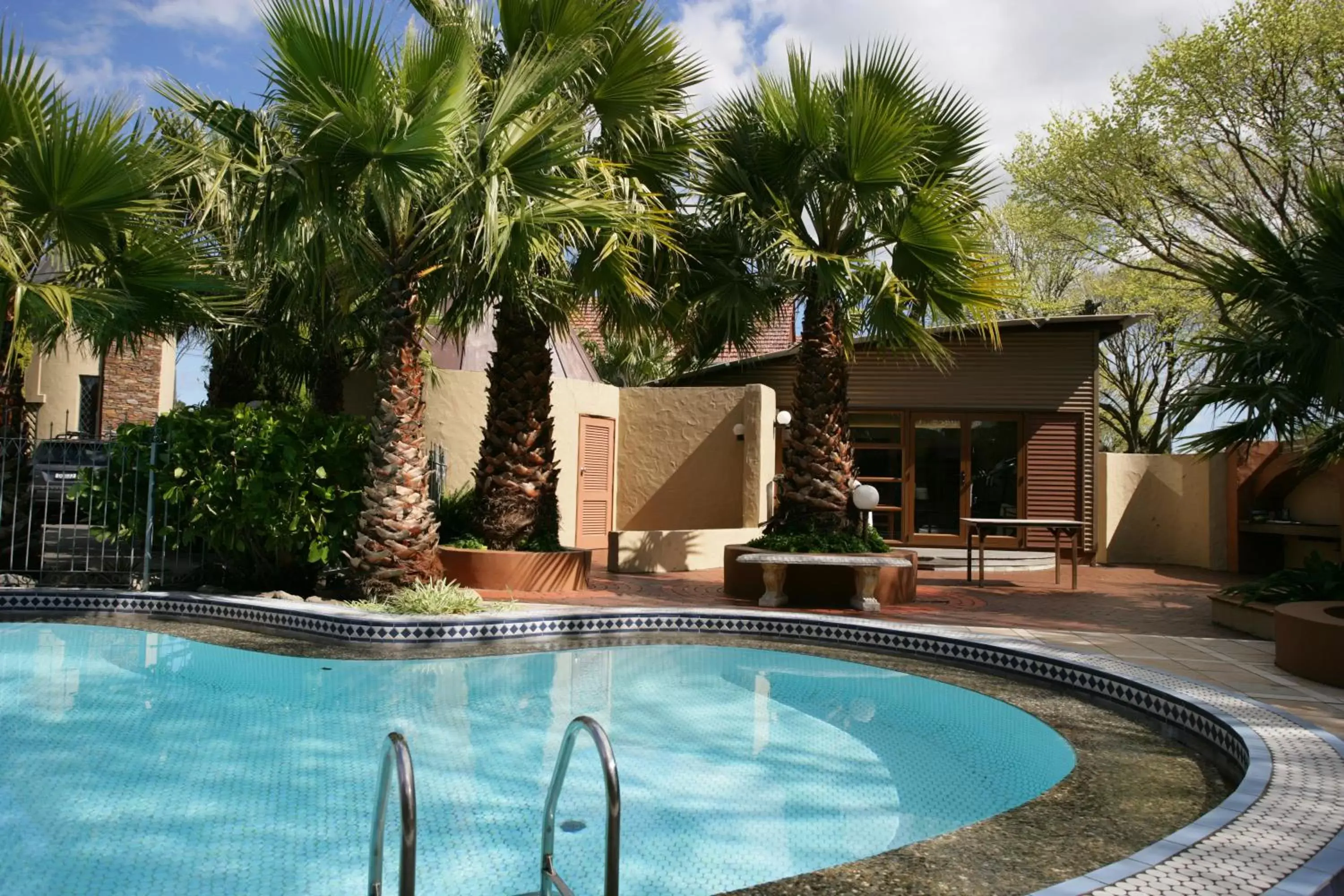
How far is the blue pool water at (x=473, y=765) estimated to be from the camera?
3.65m

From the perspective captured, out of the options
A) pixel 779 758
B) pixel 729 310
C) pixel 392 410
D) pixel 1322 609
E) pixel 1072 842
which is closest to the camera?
pixel 1072 842

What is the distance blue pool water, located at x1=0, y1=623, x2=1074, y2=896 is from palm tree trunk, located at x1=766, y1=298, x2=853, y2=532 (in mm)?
3279

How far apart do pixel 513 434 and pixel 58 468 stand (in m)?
5.20

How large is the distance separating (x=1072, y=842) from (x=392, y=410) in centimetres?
707

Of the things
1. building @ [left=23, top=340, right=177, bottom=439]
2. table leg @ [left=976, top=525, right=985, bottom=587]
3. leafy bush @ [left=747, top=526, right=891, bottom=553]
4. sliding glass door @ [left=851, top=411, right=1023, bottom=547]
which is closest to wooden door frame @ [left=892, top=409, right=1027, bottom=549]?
sliding glass door @ [left=851, top=411, right=1023, bottom=547]

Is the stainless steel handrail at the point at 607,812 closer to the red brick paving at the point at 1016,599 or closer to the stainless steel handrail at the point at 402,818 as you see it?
the stainless steel handrail at the point at 402,818

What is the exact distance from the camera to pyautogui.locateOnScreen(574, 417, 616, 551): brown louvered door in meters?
16.0

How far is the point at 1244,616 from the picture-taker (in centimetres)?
884

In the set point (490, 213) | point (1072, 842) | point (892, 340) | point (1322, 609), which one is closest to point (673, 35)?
point (490, 213)

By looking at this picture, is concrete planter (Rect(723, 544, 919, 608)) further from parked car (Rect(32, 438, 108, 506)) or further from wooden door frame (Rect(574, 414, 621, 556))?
parked car (Rect(32, 438, 108, 506))

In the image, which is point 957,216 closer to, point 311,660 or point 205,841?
point 311,660

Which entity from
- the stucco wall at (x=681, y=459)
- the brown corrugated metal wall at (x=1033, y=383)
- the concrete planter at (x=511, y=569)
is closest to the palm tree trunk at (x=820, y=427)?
the concrete planter at (x=511, y=569)

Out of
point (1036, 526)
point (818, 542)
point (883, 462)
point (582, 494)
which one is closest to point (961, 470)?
point (883, 462)

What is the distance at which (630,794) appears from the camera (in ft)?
15.0
